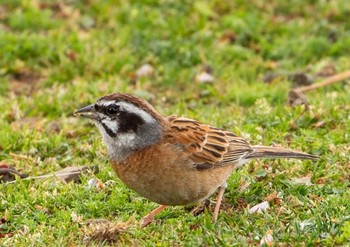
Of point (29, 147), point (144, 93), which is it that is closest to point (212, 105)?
point (144, 93)

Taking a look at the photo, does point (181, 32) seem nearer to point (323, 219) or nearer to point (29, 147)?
point (29, 147)

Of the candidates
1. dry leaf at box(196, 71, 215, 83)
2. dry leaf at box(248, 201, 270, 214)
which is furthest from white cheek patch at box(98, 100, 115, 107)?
dry leaf at box(196, 71, 215, 83)

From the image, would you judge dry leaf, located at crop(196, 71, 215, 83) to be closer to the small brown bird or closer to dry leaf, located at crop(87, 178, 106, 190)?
dry leaf, located at crop(87, 178, 106, 190)

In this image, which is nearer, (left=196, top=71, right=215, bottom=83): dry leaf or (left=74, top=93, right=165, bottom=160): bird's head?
(left=74, top=93, right=165, bottom=160): bird's head

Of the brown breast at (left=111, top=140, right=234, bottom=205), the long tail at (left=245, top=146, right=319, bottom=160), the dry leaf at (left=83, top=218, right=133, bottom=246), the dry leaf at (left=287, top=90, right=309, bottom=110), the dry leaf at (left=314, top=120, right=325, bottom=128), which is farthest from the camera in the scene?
the dry leaf at (left=287, top=90, right=309, bottom=110)

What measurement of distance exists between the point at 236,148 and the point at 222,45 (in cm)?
564

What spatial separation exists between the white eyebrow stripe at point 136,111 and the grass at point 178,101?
937 millimetres

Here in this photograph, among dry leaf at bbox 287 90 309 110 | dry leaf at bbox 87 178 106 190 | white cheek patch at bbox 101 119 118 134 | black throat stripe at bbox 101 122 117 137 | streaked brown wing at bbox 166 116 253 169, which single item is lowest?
dry leaf at bbox 287 90 309 110

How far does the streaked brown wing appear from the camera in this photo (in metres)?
7.81

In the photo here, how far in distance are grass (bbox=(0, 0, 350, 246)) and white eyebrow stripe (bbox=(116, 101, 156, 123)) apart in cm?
94

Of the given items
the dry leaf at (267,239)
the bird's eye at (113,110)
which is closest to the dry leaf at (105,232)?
the bird's eye at (113,110)

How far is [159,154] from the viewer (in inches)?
298

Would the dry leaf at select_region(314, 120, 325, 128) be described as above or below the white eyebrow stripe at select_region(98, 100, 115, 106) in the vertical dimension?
below

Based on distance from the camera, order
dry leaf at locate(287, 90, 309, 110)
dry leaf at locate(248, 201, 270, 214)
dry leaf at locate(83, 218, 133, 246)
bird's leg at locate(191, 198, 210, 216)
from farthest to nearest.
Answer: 1. dry leaf at locate(287, 90, 309, 110)
2. bird's leg at locate(191, 198, 210, 216)
3. dry leaf at locate(248, 201, 270, 214)
4. dry leaf at locate(83, 218, 133, 246)
